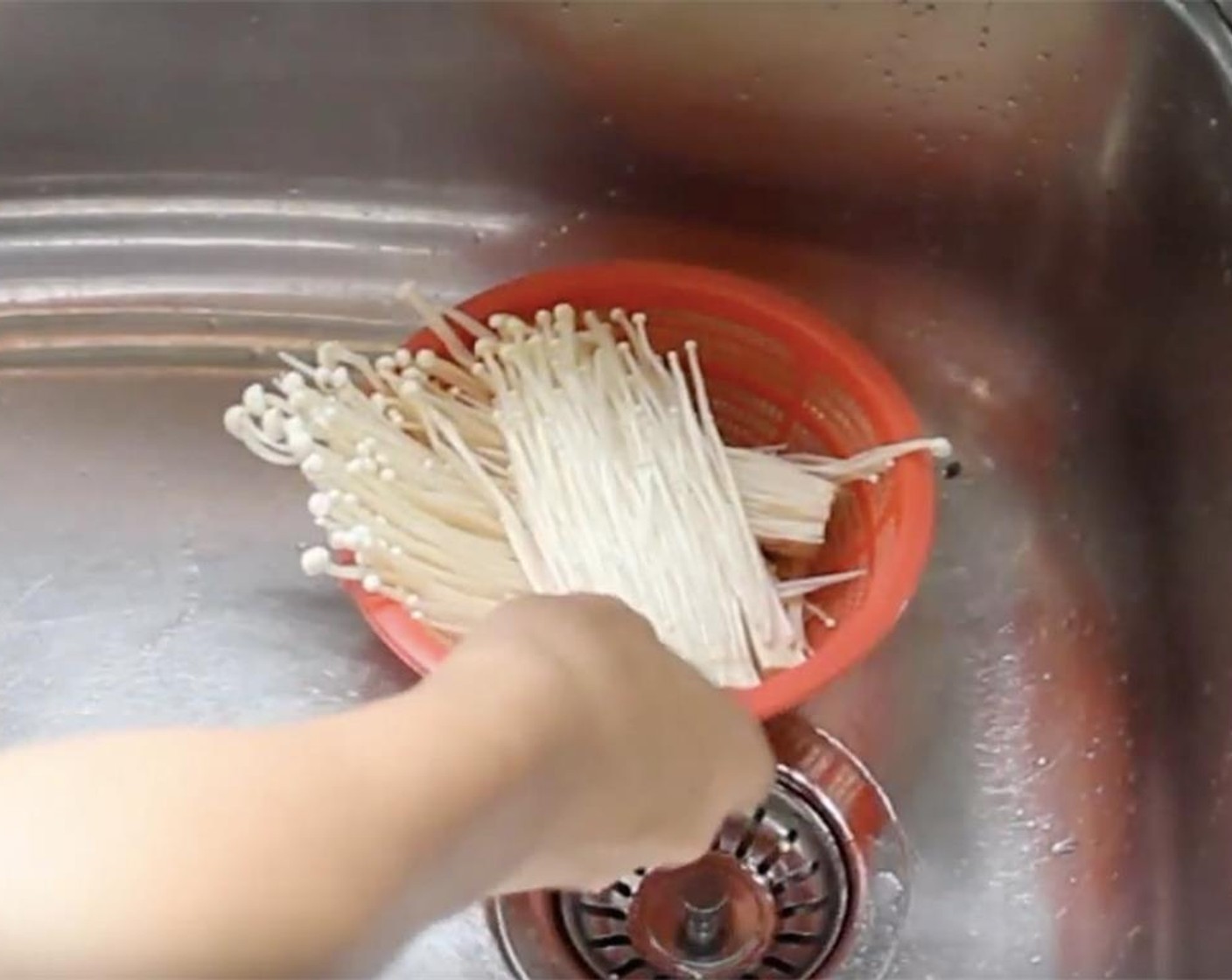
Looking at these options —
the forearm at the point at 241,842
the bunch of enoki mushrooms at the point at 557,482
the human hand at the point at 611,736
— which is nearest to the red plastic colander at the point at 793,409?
the bunch of enoki mushrooms at the point at 557,482

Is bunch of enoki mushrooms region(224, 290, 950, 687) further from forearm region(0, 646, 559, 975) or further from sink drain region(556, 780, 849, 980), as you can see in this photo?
forearm region(0, 646, 559, 975)

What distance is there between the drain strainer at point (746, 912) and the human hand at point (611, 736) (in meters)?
0.19

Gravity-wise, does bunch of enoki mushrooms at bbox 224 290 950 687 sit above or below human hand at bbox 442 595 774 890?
above

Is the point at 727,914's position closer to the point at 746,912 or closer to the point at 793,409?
the point at 746,912

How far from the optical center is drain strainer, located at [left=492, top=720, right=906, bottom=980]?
757 mm

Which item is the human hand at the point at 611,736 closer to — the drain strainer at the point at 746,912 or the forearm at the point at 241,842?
the forearm at the point at 241,842

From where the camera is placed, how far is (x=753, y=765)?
589 millimetres

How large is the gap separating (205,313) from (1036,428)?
0.42m

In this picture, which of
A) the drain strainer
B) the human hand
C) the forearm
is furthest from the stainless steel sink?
the forearm

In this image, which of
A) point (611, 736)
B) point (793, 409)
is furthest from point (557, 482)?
point (611, 736)

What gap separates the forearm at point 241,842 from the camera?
31 cm

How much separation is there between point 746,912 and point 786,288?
0.30 metres

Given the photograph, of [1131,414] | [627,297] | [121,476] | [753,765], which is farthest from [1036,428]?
[121,476]

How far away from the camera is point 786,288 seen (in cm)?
89
